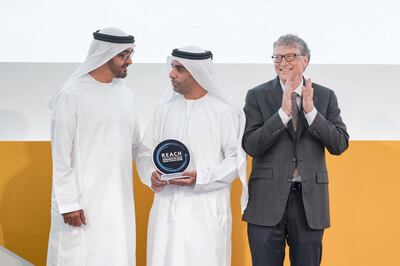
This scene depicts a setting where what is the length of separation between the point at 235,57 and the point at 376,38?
97cm

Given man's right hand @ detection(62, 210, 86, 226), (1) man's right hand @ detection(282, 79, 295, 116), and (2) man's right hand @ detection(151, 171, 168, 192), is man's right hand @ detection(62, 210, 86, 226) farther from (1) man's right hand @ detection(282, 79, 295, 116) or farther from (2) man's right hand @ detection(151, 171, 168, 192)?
(1) man's right hand @ detection(282, 79, 295, 116)

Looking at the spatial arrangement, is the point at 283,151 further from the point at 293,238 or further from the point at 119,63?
the point at 119,63

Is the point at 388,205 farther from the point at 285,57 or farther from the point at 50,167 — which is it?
the point at 50,167

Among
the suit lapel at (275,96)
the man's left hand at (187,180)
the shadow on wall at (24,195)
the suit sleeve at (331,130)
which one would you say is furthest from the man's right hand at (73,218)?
the suit sleeve at (331,130)

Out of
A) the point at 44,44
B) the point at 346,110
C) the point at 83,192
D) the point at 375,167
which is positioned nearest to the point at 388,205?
the point at 375,167

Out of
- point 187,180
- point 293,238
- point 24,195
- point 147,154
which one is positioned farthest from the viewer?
point 24,195

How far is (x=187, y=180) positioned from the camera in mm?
4109

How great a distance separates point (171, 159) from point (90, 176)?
0.46 m

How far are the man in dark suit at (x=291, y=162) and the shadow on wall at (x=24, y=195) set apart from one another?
1501mm

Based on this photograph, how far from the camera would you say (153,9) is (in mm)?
5398

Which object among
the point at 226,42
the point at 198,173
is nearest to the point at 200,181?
the point at 198,173

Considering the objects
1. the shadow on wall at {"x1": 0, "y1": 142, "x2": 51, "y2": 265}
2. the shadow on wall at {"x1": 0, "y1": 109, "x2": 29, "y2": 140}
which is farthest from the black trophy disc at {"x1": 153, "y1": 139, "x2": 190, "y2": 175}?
the shadow on wall at {"x1": 0, "y1": 109, "x2": 29, "y2": 140}

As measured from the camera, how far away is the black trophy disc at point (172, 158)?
4098 millimetres

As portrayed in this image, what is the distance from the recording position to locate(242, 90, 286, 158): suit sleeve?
3.92m
